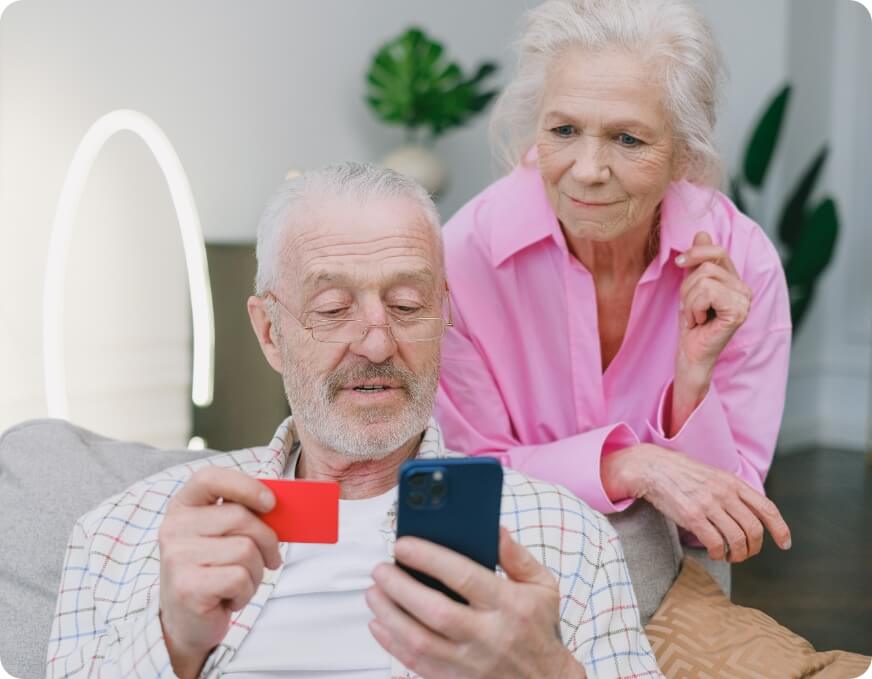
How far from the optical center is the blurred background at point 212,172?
3502 mm

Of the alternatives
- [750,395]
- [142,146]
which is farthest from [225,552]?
[142,146]

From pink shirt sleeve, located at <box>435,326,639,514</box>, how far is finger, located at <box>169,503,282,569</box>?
863 mm

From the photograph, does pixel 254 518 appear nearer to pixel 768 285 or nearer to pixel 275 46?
pixel 768 285

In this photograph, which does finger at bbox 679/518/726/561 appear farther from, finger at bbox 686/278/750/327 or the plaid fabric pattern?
finger at bbox 686/278/750/327

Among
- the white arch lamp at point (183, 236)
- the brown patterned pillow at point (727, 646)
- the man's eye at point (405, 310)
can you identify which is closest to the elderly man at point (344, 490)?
the man's eye at point (405, 310)


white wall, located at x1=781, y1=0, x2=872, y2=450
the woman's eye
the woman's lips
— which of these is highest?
the woman's eye

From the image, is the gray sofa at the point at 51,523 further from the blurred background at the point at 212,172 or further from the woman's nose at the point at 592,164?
the blurred background at the point at 212,172

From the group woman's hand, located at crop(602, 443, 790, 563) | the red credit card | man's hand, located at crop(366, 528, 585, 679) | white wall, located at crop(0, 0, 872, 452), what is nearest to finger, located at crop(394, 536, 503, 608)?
man's hand, located at crop(366, 528, 585, 679)

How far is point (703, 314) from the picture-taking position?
1.83 m

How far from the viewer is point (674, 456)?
1782 mm

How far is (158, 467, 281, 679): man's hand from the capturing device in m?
1.07

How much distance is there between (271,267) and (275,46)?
3178 millimetres

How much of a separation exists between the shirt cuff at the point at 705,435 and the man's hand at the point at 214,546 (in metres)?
1.01

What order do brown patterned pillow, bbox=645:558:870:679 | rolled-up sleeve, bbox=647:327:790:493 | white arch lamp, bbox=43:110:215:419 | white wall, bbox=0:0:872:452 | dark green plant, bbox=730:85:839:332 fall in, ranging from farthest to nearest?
dark green plant, bbox=730:85:839:332 → white wall, bbox=0:0:872:452 → white arch lamp, bbox=43:110:215:419 → rolled-up sleeve, bbox=647:327:790:493 → brown patterned pillow, bbox=645:558:870:679
